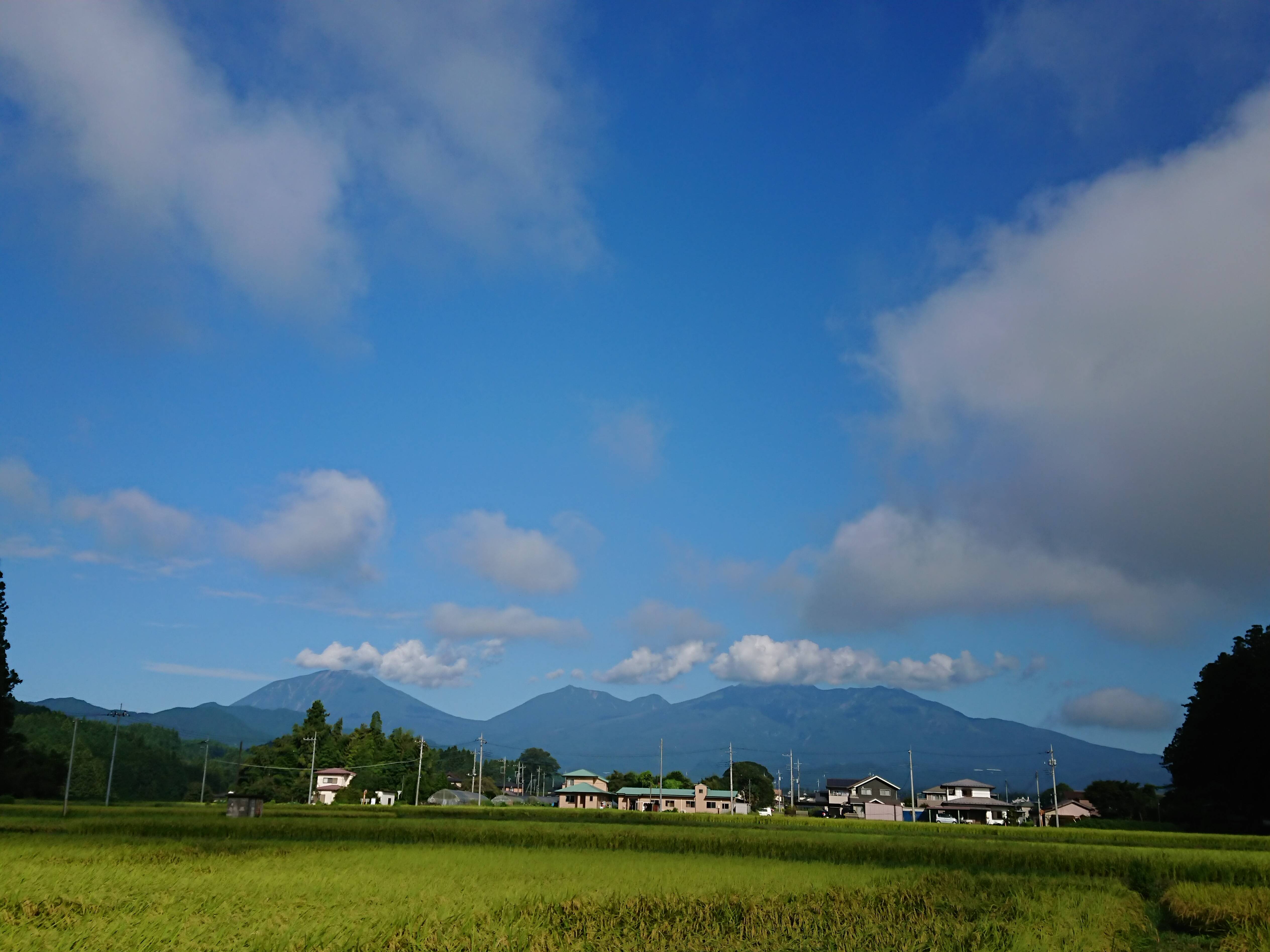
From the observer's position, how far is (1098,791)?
10362 cm

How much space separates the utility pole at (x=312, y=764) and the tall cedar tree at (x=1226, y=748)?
79.6 metres

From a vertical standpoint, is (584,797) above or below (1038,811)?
above

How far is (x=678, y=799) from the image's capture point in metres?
111

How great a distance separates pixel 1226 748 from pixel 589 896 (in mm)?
61613

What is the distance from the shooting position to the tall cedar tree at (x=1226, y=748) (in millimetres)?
55125

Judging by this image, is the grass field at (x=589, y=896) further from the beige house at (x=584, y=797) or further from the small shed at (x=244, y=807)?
the beige house at (x=584, y=797)

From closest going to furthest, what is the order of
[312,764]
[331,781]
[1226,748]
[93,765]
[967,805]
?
[1226,748]
[93,765]
[312,764]
[967,805]
[331,781]

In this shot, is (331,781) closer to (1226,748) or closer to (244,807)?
(244,807)

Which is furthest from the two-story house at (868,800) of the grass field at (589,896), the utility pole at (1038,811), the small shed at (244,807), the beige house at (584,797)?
the grass field at (589,896)

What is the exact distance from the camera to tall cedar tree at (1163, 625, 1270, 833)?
2170 inches

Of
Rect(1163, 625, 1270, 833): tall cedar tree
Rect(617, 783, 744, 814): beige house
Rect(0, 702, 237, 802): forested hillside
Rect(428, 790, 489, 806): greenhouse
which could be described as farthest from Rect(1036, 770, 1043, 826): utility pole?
Rect(0, 702, 237, 802): forested hillside

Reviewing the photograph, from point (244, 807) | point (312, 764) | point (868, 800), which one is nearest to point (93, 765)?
point (312, 764)

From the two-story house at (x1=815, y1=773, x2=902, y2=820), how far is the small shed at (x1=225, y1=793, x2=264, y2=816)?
76.7 meters

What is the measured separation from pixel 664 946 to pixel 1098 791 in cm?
11051
